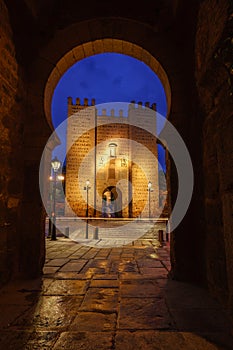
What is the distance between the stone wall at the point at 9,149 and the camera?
8.57 feet

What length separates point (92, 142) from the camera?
62.9ft

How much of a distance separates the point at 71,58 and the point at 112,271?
12.1ft

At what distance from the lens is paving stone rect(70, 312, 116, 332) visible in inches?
66.6

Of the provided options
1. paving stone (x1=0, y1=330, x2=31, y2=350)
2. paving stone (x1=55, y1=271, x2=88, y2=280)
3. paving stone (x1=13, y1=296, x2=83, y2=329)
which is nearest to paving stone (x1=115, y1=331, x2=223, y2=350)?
paving stone (x1=13, y1=296, x2=83, y2=329)

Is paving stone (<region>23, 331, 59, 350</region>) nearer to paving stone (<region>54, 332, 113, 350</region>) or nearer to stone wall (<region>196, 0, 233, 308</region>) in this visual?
paving stone (<region>54, 332, 113, 350</region>)

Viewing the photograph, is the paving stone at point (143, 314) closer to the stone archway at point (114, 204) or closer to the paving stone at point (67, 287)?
the paving stone at point (67, 287)

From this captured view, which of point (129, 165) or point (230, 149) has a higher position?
point (129, 165)

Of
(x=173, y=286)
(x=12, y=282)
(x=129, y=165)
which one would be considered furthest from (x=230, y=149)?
(x=129, y=165)

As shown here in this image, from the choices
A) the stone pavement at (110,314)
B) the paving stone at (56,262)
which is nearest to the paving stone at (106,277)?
the stone pavement at (110,314)

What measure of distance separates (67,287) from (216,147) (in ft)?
8.00

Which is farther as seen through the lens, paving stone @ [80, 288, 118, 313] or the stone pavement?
paving stone @ [80, 288, 118, 313]

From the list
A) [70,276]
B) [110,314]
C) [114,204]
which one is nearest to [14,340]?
[110,314]

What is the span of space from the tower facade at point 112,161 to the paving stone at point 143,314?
16.2m

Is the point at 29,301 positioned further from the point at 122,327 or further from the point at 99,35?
the point at 99,35
